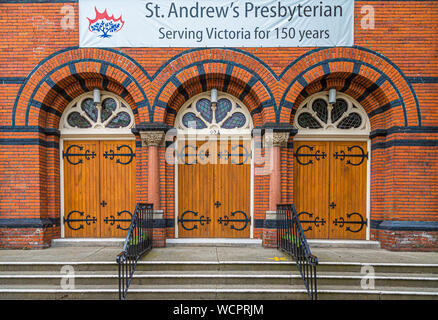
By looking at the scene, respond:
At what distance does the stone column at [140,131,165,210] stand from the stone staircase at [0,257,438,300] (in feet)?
4.41

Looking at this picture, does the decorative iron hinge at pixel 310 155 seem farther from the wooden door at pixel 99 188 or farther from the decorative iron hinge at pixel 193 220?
the wooden door at pixel 99 188

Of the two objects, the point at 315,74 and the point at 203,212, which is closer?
the point at 315,74

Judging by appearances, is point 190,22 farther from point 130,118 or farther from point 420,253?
point 420,253

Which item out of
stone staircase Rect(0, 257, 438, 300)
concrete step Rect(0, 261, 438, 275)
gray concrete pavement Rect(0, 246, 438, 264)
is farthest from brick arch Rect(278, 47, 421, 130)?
stone staircase Rect(0, 257, 438, 300)

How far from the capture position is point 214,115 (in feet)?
19.0

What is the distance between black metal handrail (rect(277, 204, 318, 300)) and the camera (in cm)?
384

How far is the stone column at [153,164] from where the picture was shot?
5324mm

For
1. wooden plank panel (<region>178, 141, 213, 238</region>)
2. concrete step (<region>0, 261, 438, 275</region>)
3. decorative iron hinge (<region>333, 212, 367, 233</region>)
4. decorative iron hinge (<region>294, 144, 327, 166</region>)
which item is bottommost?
concrete step (<region>0, 261, 438, 275</region>)

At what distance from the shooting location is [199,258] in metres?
4.64

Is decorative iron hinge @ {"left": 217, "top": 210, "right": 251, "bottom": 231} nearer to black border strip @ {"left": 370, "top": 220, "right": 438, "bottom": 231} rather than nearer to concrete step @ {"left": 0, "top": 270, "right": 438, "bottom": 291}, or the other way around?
concrete step @ {"left": 0, "top": 270, "right": 438, "bottom": 291}

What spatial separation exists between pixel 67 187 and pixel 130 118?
84.3 inches

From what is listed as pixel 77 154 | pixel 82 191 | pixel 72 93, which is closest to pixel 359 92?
pixel 72 93

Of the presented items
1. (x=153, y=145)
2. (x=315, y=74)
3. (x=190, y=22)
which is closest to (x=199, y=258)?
(x=153, y=145)
